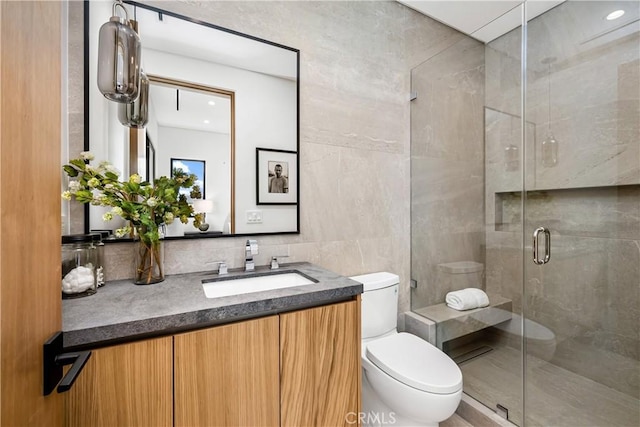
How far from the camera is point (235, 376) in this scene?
985 mm

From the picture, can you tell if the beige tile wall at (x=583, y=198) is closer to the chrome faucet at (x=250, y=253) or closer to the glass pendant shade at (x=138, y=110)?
the chrome faucet at (x=250, y=253)

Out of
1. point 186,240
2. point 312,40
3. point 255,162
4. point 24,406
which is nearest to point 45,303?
point 24,406

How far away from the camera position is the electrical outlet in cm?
154

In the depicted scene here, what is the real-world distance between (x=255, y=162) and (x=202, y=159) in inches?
10.4

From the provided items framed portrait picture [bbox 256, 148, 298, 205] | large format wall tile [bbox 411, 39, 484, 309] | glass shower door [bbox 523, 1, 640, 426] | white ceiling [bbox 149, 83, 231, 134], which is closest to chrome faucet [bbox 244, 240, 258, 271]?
framed portrait picture [bbox 256, 148, 298, 205]

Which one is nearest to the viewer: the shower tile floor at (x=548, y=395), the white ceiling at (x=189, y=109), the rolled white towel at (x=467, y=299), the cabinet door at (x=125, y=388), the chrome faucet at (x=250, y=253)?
the cabinet door at (x=125, y=388)

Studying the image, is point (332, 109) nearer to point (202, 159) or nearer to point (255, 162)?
point (255, 162)

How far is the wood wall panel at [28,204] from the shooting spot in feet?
1.55

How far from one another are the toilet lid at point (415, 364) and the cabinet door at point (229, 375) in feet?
1.84

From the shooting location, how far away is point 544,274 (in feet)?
6.12

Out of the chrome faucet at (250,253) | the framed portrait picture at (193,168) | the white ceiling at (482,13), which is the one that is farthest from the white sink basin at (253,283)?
the white ceiling at (482,13)

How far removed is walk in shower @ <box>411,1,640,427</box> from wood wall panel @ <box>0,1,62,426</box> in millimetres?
1909

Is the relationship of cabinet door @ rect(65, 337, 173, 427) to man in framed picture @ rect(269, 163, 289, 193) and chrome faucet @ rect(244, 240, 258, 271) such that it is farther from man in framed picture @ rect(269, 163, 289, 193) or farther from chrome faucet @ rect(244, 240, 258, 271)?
man in framed picture @ rect(269, 163, 289, 193)

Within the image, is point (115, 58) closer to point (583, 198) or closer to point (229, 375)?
point (229, 375)
